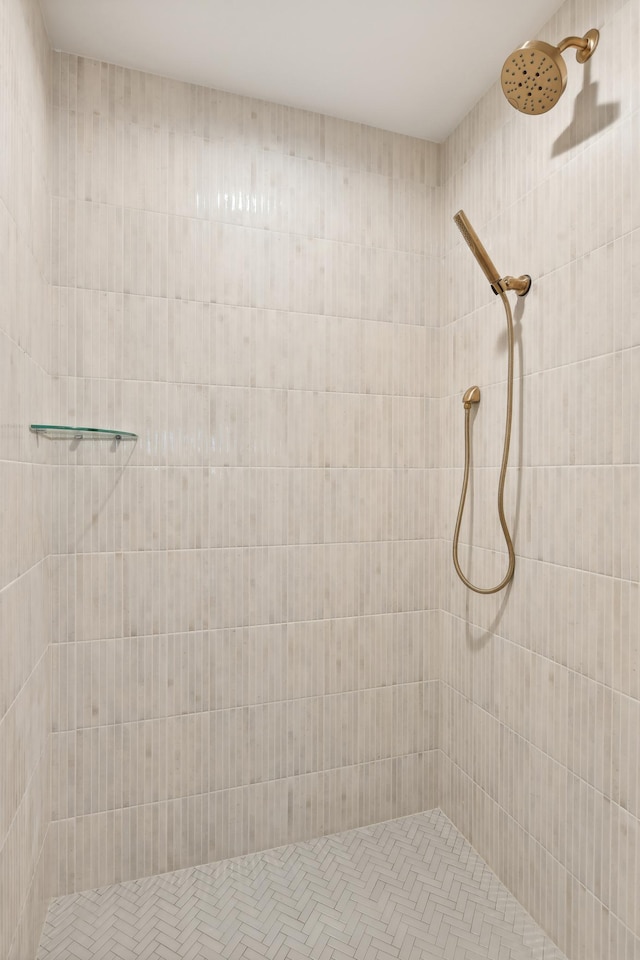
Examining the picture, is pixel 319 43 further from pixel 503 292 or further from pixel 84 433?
pixel 84 433

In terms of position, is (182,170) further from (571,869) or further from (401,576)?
(571,869)

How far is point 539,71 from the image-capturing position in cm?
126

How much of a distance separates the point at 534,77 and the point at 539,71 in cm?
2

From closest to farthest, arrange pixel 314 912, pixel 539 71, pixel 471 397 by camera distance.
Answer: pixel 539 71 < pixel 314 912 < pixel 471 397

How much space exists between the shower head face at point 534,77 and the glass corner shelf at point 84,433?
1314mm

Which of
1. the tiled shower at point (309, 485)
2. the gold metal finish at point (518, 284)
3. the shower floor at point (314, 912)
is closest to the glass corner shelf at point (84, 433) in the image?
the tiled shower at point (309, 485)

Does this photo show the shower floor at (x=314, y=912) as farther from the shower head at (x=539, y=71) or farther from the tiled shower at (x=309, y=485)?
the shower head at (x=539, y=71)

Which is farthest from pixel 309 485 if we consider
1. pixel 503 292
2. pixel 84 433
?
pixel 503 292

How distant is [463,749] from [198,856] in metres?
0.90

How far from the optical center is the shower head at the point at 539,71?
4.06ft

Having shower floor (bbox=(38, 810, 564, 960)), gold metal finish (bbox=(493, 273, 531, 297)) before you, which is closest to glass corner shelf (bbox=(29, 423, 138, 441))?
gold metal finish (bbox=(493, 273, 531, 297))

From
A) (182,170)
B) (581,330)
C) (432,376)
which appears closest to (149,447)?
(182,170)

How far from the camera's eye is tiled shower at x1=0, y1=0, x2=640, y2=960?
1.26 meters

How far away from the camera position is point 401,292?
6.37 ft
